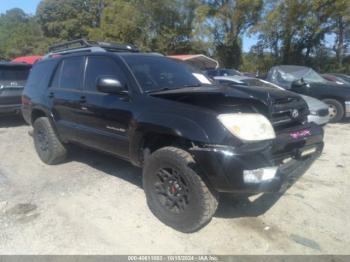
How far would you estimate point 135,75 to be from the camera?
3781 millimetres

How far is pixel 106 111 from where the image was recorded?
3.97 metres

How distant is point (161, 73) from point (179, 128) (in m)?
1.20

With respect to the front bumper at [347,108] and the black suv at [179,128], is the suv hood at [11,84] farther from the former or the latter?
the front bumper at [347,108]

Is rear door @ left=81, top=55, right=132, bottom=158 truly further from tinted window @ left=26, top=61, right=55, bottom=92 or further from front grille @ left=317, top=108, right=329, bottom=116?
front grille @ left=317, top=108, right=329, bottom=116

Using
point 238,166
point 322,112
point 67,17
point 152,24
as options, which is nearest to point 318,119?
point 322,112

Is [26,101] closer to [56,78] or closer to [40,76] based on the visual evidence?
[40,76]

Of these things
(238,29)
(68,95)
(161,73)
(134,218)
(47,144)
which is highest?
(238,29)

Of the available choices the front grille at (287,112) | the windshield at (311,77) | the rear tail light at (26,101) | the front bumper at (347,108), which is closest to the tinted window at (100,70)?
the rear tail light at (26,101)

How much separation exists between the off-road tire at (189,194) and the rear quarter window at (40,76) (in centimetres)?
278

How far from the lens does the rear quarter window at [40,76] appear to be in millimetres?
5254

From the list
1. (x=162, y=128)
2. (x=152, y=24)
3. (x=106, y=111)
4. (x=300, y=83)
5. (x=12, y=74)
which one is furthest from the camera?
(x=152, y=24)

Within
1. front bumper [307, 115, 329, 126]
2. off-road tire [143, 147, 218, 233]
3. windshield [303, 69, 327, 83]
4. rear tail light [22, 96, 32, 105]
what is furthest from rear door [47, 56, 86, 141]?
windshield [303, 69, 327, 83]

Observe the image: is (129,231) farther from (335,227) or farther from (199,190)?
(335,227)

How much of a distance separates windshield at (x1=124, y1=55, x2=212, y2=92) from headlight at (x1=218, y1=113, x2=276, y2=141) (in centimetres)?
108
